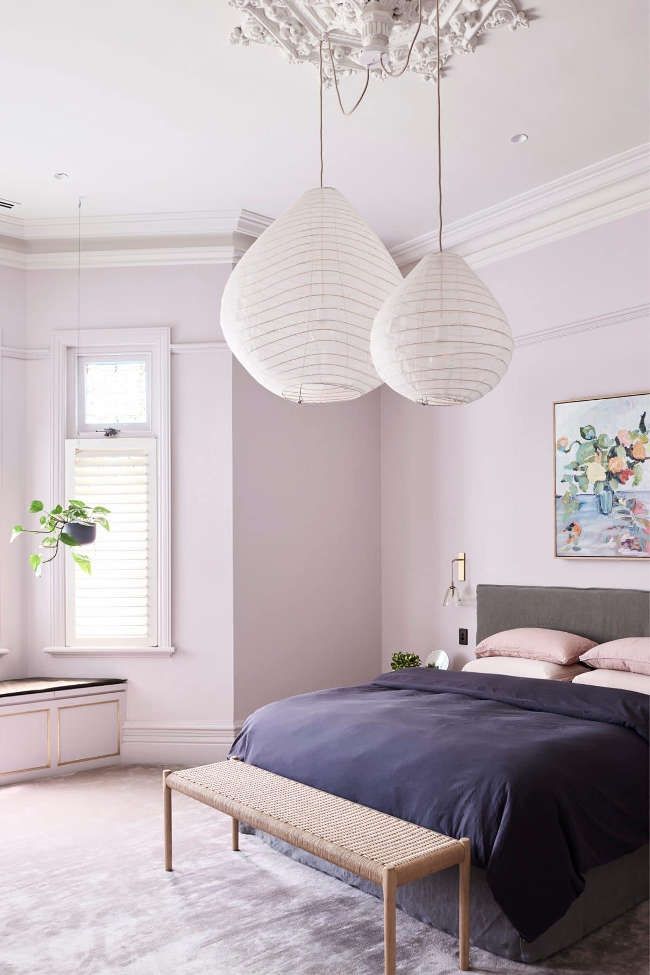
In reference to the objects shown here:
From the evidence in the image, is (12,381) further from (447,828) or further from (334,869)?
(447,828)

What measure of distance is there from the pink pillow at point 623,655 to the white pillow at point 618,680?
3 cm

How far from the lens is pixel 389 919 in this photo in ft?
7.31

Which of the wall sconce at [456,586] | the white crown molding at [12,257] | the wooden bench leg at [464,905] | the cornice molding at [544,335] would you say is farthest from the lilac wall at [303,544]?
the wooden bench leg at [464,905]

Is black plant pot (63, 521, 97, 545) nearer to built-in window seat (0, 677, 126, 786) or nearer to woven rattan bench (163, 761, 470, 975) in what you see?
built-in window seat (0, 677, 126, 786)

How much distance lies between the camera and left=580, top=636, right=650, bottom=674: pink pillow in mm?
3510

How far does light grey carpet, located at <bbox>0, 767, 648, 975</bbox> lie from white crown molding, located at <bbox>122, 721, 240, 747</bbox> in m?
0.91

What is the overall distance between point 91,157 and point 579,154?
2310 mm

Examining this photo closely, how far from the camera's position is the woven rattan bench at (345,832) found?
2260 mm

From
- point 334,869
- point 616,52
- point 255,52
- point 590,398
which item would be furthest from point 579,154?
point 334,869

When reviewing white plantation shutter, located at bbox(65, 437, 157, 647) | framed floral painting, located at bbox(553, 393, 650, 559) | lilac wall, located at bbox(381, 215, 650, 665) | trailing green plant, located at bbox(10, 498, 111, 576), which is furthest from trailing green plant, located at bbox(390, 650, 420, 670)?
trailing green plant, located at bbox(10, 498, 111, 576)

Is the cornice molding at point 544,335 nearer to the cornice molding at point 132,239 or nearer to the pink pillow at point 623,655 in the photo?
the cornice molding at point 132,239

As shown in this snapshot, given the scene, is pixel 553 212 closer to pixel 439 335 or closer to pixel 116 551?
pixel 439 335

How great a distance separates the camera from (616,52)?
3.12 m

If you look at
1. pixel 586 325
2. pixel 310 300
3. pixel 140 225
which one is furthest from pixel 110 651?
pixel 310 300
